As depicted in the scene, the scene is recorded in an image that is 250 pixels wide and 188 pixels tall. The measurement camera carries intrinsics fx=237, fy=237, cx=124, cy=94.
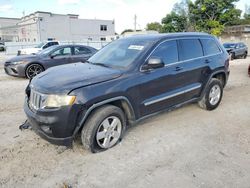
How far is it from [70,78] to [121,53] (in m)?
1.25

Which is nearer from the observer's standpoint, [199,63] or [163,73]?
[163,73]

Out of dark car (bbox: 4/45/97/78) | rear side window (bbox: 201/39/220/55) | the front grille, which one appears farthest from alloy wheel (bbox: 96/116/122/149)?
dark car (bbox: 4/45/97/78)

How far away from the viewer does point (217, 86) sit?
215 inches

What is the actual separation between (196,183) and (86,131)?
1.60 metres

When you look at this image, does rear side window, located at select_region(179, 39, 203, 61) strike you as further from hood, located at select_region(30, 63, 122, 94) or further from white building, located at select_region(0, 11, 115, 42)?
white building, located at select_region(0, 11, 115, 42)

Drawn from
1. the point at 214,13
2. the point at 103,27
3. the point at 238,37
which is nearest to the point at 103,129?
the point at 238,37

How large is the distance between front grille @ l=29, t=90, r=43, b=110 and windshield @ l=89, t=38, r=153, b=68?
131 cm

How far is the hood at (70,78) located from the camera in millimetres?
3214

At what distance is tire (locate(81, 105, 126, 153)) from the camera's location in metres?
3.37

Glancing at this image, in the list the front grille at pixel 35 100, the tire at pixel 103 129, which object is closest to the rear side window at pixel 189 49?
the tire at pixel 103 129

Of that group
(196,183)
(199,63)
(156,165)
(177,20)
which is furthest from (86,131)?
(177,20)

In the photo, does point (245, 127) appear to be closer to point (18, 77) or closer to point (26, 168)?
point (26, 168)

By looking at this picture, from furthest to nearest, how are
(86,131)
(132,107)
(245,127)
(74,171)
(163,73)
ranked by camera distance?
1. (245,127)
2. (163,73)
3. (132,107)
4. (86,131)
5. (74,171)

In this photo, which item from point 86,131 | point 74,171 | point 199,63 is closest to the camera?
point 74,171
